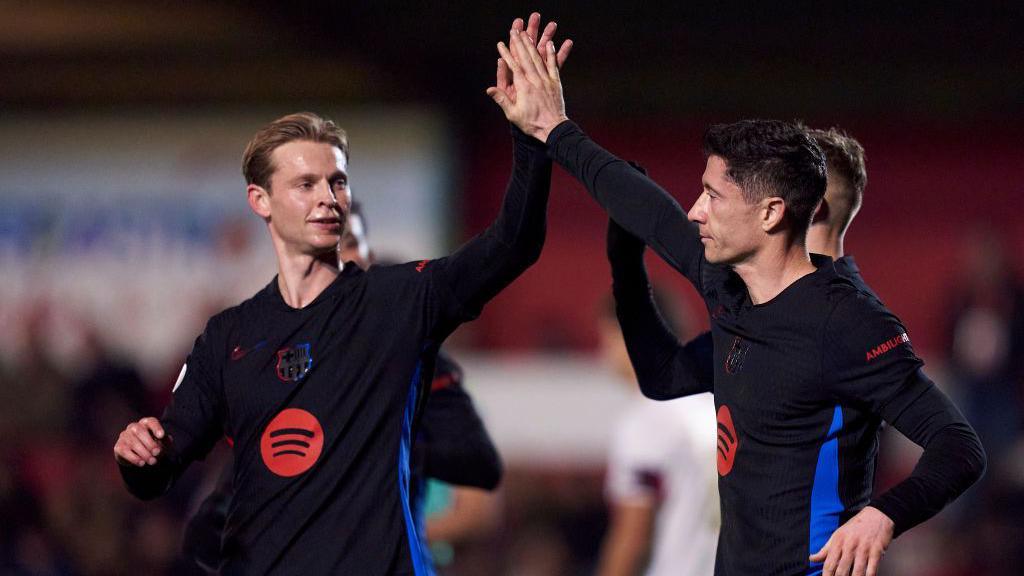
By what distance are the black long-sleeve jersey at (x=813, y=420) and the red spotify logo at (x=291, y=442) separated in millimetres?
920

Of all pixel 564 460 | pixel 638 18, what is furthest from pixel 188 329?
pixel 638 18

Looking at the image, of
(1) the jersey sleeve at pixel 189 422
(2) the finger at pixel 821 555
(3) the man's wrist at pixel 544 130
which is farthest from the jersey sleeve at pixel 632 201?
(1) the jersey sleeve at pixel 189 422

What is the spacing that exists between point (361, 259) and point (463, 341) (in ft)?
26.0

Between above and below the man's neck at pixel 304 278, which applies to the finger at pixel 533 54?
above

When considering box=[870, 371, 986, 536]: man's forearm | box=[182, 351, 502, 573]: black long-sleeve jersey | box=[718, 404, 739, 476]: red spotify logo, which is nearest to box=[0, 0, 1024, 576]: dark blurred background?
box=[182, 351, 502, 573]: black long-sleeve jersey

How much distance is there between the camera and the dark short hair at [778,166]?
111 inches

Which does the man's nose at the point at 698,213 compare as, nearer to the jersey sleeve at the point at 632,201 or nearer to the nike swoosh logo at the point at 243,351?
the jersey sleeve at the point at 632,201

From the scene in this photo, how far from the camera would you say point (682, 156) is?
11555 mm

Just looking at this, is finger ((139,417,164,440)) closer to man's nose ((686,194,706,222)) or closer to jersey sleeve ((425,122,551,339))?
jersey sleeve ((425,122,551,339))

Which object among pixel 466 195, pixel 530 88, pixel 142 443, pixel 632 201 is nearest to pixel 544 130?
pixel 530 88

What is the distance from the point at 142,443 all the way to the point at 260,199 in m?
0.71

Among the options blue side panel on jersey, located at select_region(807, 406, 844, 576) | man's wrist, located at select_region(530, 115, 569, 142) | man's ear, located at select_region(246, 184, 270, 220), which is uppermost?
man's wrist, located at select_region(530, 115, 569, 142)

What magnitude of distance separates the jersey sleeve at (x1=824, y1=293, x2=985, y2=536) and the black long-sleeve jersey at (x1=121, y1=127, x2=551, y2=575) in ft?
2.56

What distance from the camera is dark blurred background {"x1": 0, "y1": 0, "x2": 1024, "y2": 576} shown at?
855 centimetres
